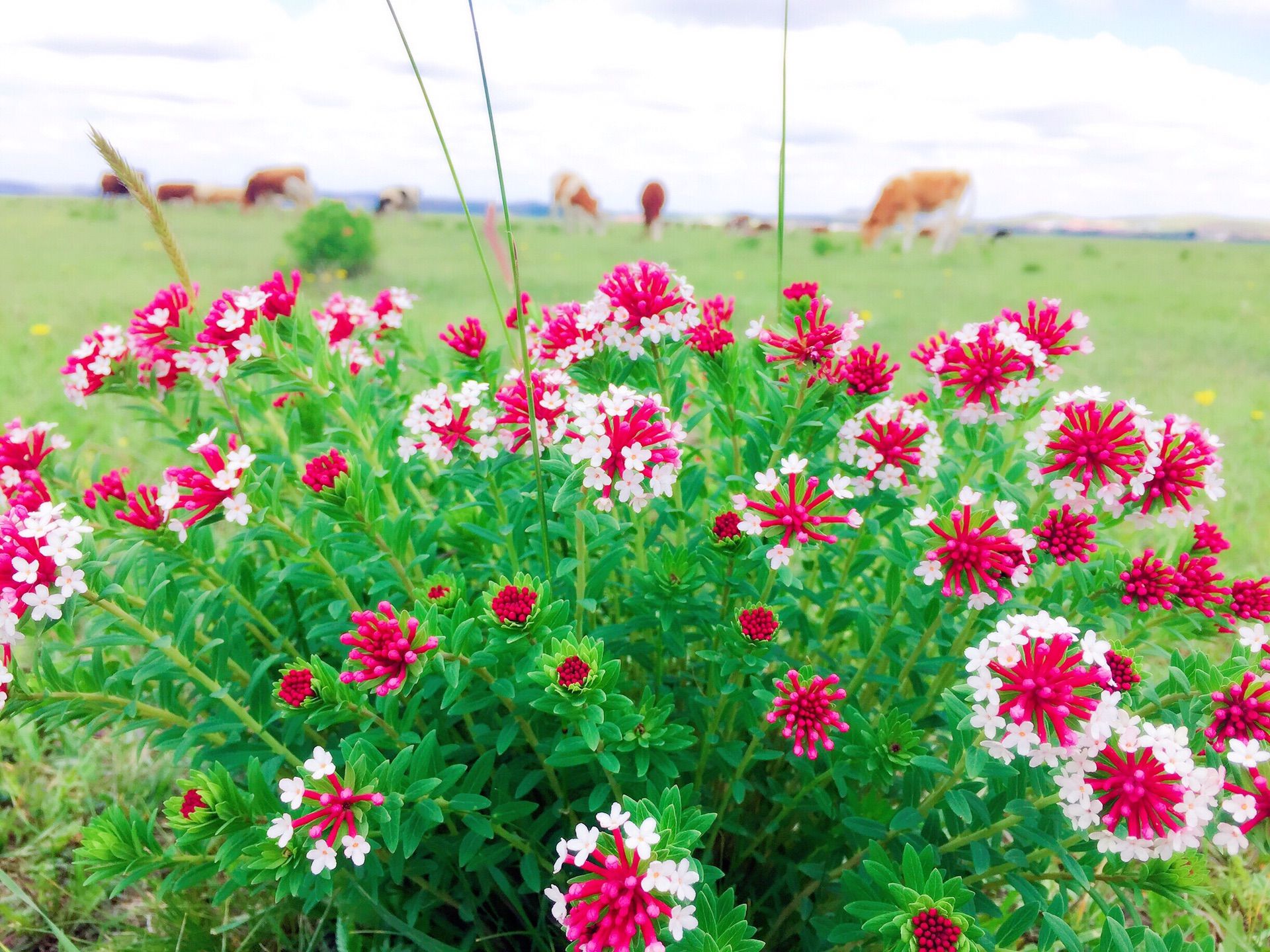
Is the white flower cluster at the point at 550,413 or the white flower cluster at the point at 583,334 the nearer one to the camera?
the white flower cluster at the point at 550,413

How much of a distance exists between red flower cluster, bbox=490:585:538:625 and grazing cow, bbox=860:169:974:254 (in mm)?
19704

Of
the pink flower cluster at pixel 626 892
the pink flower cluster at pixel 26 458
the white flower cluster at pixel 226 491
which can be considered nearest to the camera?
the pink flower cluster at pixel 626 892

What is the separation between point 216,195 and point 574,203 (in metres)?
13.3

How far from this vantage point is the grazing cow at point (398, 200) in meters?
25.6

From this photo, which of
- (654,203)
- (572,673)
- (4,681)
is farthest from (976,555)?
(654,203)

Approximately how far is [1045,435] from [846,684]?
1062 mm

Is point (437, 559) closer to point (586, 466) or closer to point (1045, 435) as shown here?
point (586, 466)

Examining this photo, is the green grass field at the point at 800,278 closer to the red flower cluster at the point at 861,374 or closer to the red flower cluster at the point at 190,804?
the red flower cluster at the point at 190,804

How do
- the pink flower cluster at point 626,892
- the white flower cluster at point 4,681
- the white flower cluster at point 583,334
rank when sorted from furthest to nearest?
the white flower cluster at point 583,334 → the white flower cluster at point 4,681 → the pink flower cluster at point 626,892

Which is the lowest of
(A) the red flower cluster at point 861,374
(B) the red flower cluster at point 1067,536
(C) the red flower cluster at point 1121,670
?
(C) the red flower cluster at point 1121,670

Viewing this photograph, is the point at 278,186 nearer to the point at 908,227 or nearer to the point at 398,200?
the point at 398,200

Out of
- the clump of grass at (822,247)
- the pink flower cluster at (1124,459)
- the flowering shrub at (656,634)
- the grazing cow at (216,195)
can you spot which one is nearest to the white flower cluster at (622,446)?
the flowering shrub at (656,634)

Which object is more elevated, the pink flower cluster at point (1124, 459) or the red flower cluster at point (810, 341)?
the red flower cluster at point (810, 341)

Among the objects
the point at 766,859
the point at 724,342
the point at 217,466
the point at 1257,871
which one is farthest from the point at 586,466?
the point at 1257,871
